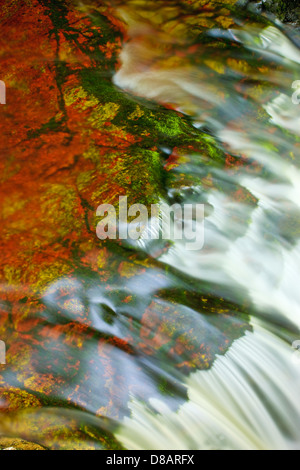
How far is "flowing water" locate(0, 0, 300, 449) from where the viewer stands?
2.70 m

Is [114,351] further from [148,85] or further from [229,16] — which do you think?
[229,16]

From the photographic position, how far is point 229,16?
5.42 metres

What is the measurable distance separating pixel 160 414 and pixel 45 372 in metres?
0.87

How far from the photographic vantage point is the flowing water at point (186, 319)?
2.70m
